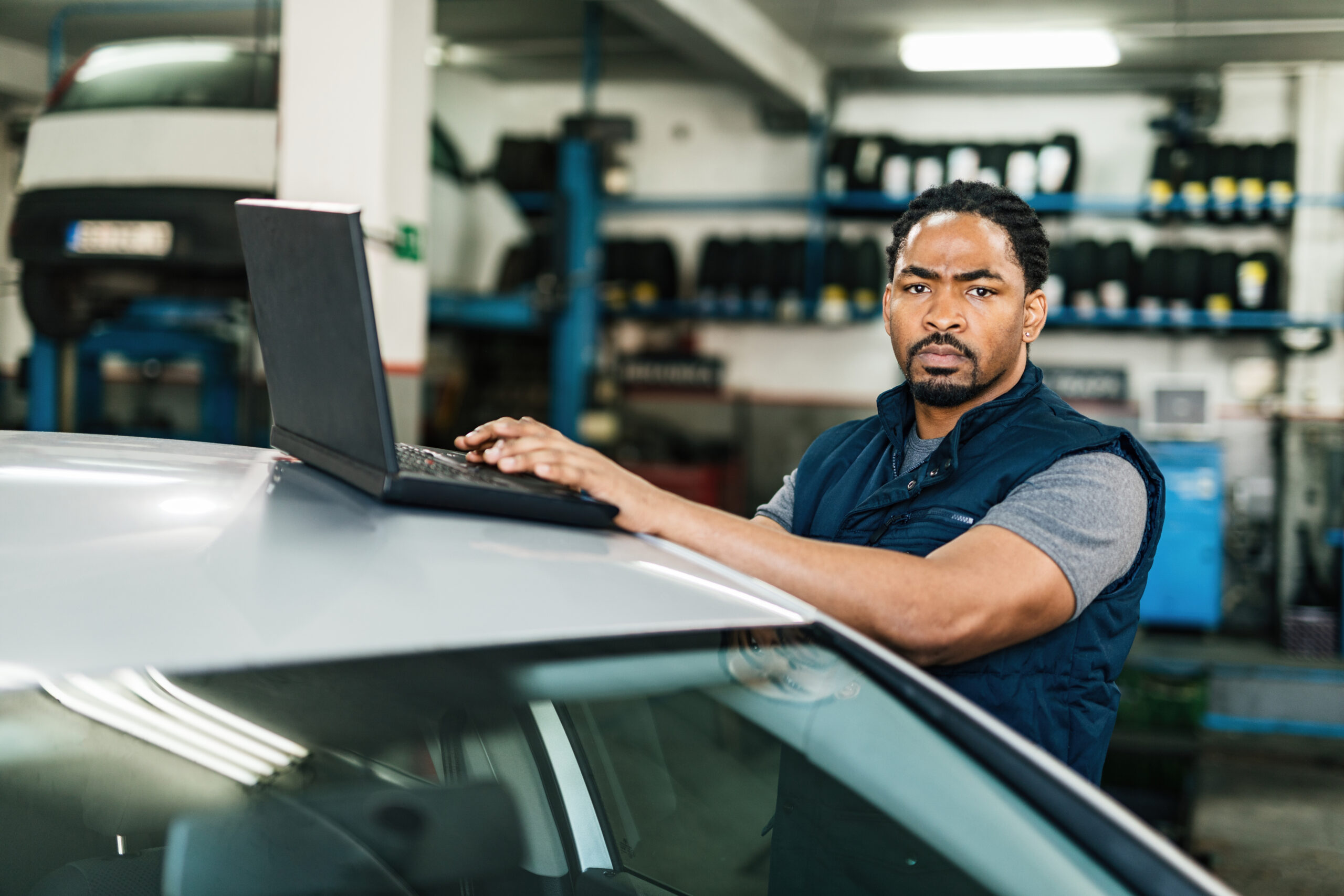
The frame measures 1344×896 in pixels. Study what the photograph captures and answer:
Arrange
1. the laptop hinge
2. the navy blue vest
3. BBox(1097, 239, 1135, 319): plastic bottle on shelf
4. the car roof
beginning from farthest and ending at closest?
BBox(1097, 239, 1135, 319): plastic bottle on shelf, the navy blue vest, the laptop hinge, the car roof

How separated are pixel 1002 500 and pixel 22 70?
5.42 m

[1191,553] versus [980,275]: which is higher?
[980,275]

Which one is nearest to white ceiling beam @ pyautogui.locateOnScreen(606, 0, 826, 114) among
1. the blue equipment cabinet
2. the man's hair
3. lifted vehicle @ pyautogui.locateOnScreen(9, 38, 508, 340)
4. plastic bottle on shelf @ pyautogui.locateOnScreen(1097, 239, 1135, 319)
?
lifted vehicle @ pyautogui.locateOnScreen(9, 38, 508, 340)

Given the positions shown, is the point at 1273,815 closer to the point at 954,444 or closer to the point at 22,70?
the point at 954,444

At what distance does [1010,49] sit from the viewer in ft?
21.5

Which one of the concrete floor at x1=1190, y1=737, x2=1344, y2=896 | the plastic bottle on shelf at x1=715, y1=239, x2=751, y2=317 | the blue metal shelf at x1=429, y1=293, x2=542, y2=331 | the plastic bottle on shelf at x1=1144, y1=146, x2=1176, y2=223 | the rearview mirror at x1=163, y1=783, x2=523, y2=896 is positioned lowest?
the concrete floor at x1=1190, y1=737, x2=1344, y2=896

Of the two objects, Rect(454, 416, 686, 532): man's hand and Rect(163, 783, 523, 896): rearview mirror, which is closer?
Rect(163, 783, 523, 896): rearview mirror

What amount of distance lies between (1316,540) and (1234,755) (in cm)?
165

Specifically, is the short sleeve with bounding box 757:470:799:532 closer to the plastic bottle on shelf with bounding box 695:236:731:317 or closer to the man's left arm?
the man's left arm

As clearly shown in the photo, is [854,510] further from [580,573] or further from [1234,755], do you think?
[1234,755]

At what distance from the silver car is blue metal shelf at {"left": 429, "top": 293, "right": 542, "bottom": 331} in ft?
16.0

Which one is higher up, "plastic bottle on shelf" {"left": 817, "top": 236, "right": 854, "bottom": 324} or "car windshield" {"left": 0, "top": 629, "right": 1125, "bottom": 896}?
"plastic bottle on shelf" {"left": 817, "top": 236, "right": 854, "bottom": 324}

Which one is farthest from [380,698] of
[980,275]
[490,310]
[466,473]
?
Answer: [490,310]

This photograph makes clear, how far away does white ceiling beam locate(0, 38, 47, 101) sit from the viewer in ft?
16.6
